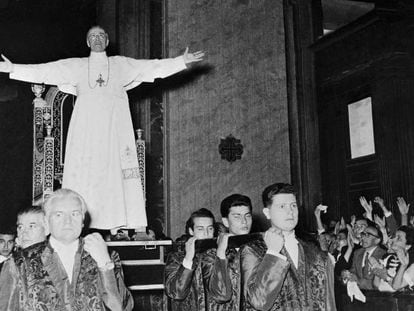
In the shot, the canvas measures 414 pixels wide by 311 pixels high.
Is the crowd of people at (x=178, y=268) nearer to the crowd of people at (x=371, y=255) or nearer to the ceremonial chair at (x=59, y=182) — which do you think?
the ceremonial chair at (x=59, y=182)

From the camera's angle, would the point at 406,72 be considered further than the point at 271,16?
No

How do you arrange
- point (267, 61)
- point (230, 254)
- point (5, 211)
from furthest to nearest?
point (267, 61) < point (5, 211) < point (230, 254)

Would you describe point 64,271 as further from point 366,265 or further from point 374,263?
point 366,265

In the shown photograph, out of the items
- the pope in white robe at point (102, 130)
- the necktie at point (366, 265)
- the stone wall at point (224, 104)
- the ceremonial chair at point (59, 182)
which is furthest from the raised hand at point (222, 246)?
the stone wall at point (224, 104)

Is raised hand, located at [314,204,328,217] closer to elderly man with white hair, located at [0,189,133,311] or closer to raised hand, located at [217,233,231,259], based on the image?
raised hand, located at [217,233,231,259]

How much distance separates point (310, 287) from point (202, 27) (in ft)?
21.3

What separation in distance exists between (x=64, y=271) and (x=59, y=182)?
512cm

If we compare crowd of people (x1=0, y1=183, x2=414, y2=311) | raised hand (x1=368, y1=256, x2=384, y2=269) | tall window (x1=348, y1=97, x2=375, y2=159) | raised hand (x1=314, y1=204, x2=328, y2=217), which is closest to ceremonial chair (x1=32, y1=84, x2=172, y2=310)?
crowd of people (x1=0, y1=183, x2=414, y2=311)

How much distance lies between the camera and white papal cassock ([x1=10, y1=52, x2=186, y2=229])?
19.1 ft

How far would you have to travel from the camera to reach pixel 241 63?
9.69 meters

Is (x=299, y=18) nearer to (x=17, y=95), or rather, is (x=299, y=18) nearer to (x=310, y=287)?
(x=17, y=95)

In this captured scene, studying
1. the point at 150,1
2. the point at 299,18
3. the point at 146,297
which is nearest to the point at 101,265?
the point at 146,297

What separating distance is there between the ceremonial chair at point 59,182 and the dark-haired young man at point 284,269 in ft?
7.01

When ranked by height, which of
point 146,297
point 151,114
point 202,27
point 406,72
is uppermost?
point 202,27
